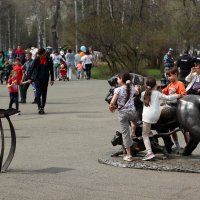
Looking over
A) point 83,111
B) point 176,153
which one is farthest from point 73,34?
point 176,153

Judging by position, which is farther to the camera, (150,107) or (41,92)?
(41,92)

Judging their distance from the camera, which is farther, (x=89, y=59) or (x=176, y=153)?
(x=89, y=59)

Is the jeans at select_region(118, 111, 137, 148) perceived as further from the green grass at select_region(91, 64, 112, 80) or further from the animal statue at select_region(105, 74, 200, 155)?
the green grass at select_region(91, 64, 112, 80)

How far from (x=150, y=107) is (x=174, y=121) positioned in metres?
0.52

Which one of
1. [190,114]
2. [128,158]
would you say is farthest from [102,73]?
[190,114]

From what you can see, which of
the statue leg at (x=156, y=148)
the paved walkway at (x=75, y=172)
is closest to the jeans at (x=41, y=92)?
the paved walkway at (x=75, y=172)

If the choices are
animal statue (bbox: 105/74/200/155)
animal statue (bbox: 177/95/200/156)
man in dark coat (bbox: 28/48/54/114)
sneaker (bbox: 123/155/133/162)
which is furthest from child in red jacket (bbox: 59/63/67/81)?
animal statue (bbox: 177/95/200/156)

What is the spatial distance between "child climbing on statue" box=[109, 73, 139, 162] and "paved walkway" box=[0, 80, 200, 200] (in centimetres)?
51

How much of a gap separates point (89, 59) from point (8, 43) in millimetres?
80452

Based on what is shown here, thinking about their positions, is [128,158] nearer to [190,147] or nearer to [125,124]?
[125,124]

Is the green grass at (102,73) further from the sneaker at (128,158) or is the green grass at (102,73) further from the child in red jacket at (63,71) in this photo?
the sneaker at (128,158)

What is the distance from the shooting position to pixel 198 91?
12.9m

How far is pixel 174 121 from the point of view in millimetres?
9836

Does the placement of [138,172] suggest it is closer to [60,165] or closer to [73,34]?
[60,165]
